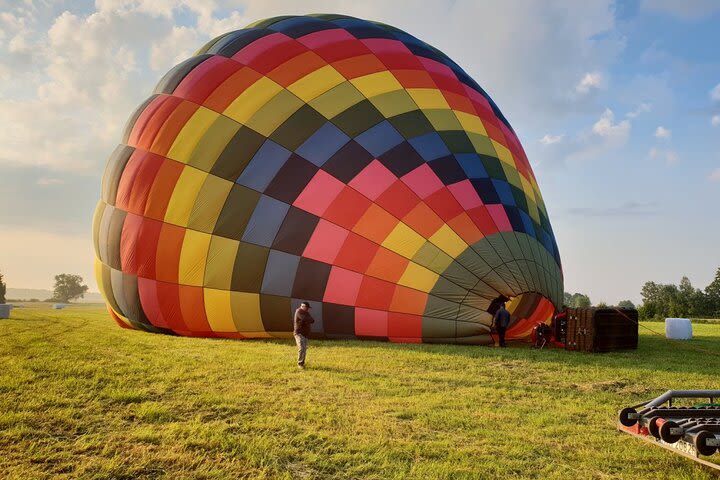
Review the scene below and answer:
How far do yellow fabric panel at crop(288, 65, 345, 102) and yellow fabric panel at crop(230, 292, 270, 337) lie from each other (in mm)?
4179

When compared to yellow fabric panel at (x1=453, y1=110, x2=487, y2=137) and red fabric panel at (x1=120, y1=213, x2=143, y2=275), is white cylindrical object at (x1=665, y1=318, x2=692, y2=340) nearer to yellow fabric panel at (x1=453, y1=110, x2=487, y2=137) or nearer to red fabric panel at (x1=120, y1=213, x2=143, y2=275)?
yellow fabric panel at (x1=453, y1=110, x2=487, y2=137)

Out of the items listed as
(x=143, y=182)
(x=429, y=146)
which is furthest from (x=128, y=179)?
(x=429, y=146)

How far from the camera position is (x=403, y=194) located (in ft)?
33.4

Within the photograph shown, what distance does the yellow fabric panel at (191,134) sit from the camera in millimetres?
11242

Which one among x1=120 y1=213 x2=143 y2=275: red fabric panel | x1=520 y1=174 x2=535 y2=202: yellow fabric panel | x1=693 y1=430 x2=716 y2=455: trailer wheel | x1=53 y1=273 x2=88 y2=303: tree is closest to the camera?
x1=693 y1=430 x2=716 y2=455: trailer wheel

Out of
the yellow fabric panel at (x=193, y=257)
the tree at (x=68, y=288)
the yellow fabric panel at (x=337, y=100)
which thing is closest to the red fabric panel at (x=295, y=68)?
the yellow fabric panel at (x=337, y=100)

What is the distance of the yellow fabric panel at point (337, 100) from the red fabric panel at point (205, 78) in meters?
2.15

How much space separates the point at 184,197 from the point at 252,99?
8.11ft

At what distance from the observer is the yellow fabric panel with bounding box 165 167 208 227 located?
10.9 metres

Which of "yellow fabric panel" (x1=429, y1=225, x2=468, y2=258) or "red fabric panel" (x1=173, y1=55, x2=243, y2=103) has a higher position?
"red fabric panel" (x1=173, y1=55, x2=243, y2=103)

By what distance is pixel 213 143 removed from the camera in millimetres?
11062

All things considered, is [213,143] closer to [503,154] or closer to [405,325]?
A: [405,325]

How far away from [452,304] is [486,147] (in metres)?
3.74

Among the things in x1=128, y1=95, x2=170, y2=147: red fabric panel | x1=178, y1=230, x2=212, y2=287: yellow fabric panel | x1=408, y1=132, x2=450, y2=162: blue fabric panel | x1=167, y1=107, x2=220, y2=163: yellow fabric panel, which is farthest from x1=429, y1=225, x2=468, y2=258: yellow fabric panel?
x1=128, y1=95, x2=170, y2=147: red fabric panel
